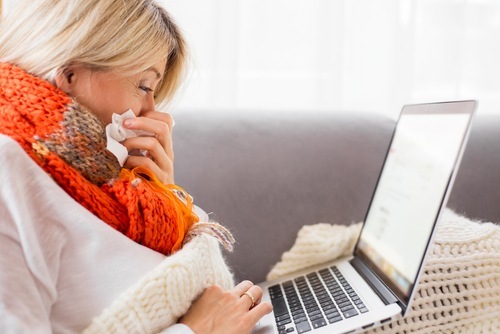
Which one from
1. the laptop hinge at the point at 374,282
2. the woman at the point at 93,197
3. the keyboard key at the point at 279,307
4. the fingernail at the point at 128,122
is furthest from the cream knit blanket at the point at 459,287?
the fingernail at the point at 128,122

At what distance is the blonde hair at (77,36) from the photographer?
2.39ft

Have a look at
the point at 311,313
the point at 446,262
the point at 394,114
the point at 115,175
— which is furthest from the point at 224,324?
the point at 394,114

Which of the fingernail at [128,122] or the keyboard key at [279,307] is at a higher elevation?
the fingernail at [128,122]

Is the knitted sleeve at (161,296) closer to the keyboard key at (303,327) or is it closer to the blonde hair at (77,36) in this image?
the keyboard key at (303,327)

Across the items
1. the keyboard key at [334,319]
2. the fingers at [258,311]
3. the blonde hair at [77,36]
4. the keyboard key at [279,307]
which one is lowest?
the keyboard key at [279,307]

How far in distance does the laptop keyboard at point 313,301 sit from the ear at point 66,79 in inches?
19.9

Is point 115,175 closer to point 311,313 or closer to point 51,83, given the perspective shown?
point 51,83

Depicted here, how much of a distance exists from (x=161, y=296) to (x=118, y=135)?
274 mm

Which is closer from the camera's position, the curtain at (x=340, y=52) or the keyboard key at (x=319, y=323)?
the keyboard key at (x=319, y=323)

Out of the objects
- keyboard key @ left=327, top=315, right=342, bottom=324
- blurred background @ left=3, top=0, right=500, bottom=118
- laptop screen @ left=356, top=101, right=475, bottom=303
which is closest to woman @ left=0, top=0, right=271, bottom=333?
keyboard key @ left=327, top=315, right=342, bottom=324

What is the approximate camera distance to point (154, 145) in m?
0.88

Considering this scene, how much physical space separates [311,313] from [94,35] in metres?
0.56

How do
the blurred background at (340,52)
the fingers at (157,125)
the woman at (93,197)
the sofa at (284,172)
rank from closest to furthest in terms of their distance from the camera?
the woman at (93,197), the fingers at (157,125), the sofa at (284,172), the blurred background at (340,52)

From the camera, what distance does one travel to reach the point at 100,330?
0.65m
